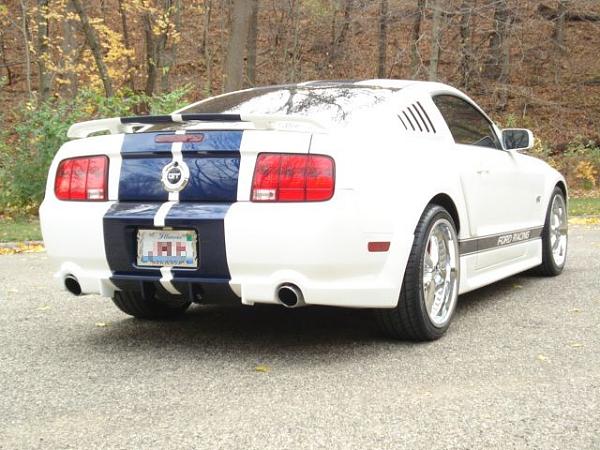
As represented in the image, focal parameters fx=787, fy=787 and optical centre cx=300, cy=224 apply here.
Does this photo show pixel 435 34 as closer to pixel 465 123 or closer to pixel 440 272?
pixel 465 123

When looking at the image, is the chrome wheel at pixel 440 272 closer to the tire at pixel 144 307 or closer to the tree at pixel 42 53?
the tire at pixel 144 307

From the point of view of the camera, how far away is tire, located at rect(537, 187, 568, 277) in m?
6.47

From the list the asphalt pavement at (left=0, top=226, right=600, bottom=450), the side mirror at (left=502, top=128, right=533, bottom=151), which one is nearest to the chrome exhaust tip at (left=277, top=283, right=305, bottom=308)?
the asphalt pavement at (left=0, top=226, right=600, bottom=450)

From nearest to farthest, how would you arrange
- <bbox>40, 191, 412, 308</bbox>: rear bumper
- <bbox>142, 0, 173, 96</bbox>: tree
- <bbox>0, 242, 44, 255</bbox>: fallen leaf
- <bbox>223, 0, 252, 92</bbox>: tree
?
<bbox>40, 191, 412, 308</bbox>: rear bumper → <bbox>0, 242, 44, 255</bbox>: fallen leaf → <bbox>223, 0, 252, 92</bbox>: tree → <bbox>142, 0, 173, 96</bbox>: tree

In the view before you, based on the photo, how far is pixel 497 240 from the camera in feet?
17.5

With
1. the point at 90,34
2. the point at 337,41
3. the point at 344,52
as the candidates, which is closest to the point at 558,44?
the point at 344,52

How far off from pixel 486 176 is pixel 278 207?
1.97 meters

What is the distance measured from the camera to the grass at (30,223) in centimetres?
1052

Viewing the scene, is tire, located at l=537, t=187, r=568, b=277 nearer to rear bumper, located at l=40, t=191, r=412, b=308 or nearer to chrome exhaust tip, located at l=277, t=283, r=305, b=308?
rear bumper, located at l=40, t=191, r=412, b=308

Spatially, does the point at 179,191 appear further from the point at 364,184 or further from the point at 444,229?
the point at 444,229

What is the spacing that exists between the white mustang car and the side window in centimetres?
33

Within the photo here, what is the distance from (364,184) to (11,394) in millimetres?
1868

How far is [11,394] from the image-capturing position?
11.4 ft

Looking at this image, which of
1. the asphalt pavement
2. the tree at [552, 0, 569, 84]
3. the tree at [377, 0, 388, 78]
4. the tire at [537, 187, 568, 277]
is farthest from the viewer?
the tree at [552, 0, 569, 84]
